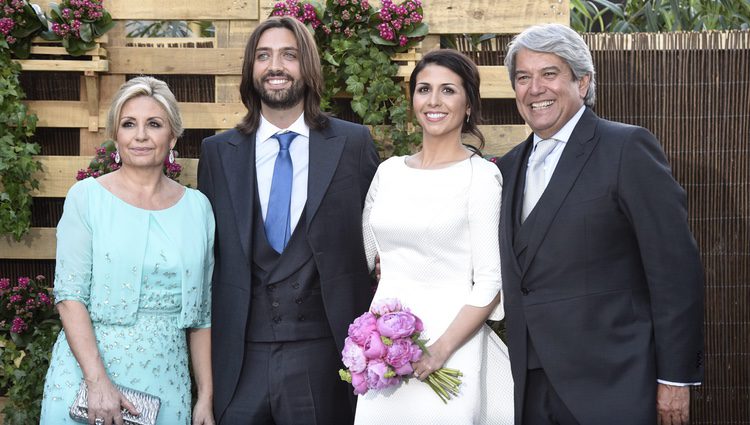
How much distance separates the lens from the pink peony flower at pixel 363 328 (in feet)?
9.78

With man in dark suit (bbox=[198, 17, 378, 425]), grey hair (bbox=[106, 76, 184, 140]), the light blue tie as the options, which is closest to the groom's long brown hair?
man in dark suit (bbox=[198, 17, 378, 425])

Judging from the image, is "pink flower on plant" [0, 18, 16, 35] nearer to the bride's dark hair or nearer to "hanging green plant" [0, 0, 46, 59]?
"hanging green plant" [0, 0, 46, 59]

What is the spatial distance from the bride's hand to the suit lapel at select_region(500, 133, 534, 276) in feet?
1.22

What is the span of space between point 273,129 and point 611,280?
1459 mm

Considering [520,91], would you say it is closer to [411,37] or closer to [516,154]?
[516,154]

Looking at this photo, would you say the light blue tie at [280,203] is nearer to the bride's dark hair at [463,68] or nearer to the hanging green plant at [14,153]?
the bride's dark hair at [463,68]

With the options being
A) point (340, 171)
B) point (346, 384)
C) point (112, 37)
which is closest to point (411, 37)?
point (340, 171)

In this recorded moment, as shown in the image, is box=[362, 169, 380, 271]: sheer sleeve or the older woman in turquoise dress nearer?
the older woman in turquoise dress

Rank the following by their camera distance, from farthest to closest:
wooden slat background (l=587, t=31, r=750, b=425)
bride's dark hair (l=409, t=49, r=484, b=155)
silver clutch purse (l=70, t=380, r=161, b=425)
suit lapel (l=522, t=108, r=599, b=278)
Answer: wooden slat background (l=587, t=31, r=750, b=425), bride's dark hair (l=409, t=49, r=484, b=155), silver clutch purse (l=70, t=380, r=161, b=425), suit lapel (l=522, t=108, r=599, b=278)

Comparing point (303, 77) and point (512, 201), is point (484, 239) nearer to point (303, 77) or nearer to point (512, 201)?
point (512, 201)

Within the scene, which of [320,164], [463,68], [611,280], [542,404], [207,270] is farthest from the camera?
[320,164]

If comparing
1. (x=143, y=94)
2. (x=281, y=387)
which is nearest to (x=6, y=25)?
(x=143, y=94)

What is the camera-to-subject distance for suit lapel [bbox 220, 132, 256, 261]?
3371 millimetres

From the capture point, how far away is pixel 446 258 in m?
3.19
